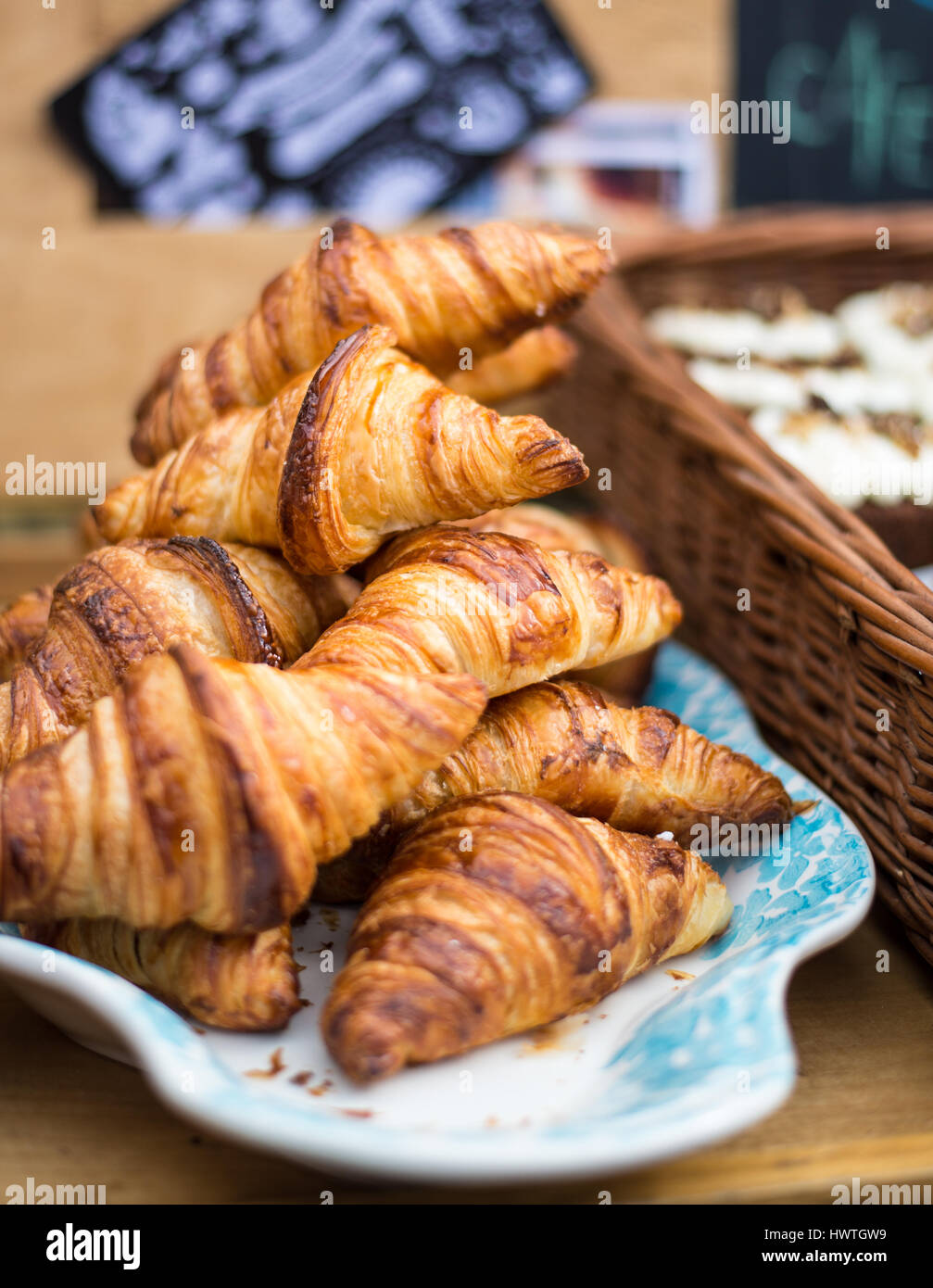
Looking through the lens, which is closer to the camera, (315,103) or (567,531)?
(567,531)

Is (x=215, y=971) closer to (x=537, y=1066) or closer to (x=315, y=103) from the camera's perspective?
(x=537, y=1066)

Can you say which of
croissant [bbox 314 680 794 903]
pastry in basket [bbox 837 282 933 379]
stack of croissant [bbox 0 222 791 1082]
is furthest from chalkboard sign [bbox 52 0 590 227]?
croissant [bbox 314 680 794 903]

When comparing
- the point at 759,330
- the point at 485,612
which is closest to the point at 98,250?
the point at 759,330

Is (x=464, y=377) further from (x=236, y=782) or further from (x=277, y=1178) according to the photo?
(x=277, y=1178)

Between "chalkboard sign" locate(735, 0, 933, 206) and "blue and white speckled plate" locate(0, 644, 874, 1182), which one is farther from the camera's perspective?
"chalkboard sign" locate(735, 0, 933, 206)

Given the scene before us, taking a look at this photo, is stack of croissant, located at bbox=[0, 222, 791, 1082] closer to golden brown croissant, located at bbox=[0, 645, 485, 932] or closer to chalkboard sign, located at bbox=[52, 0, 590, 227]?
golden brown croissant, located at bbox=[0, 645, 485, 932]
